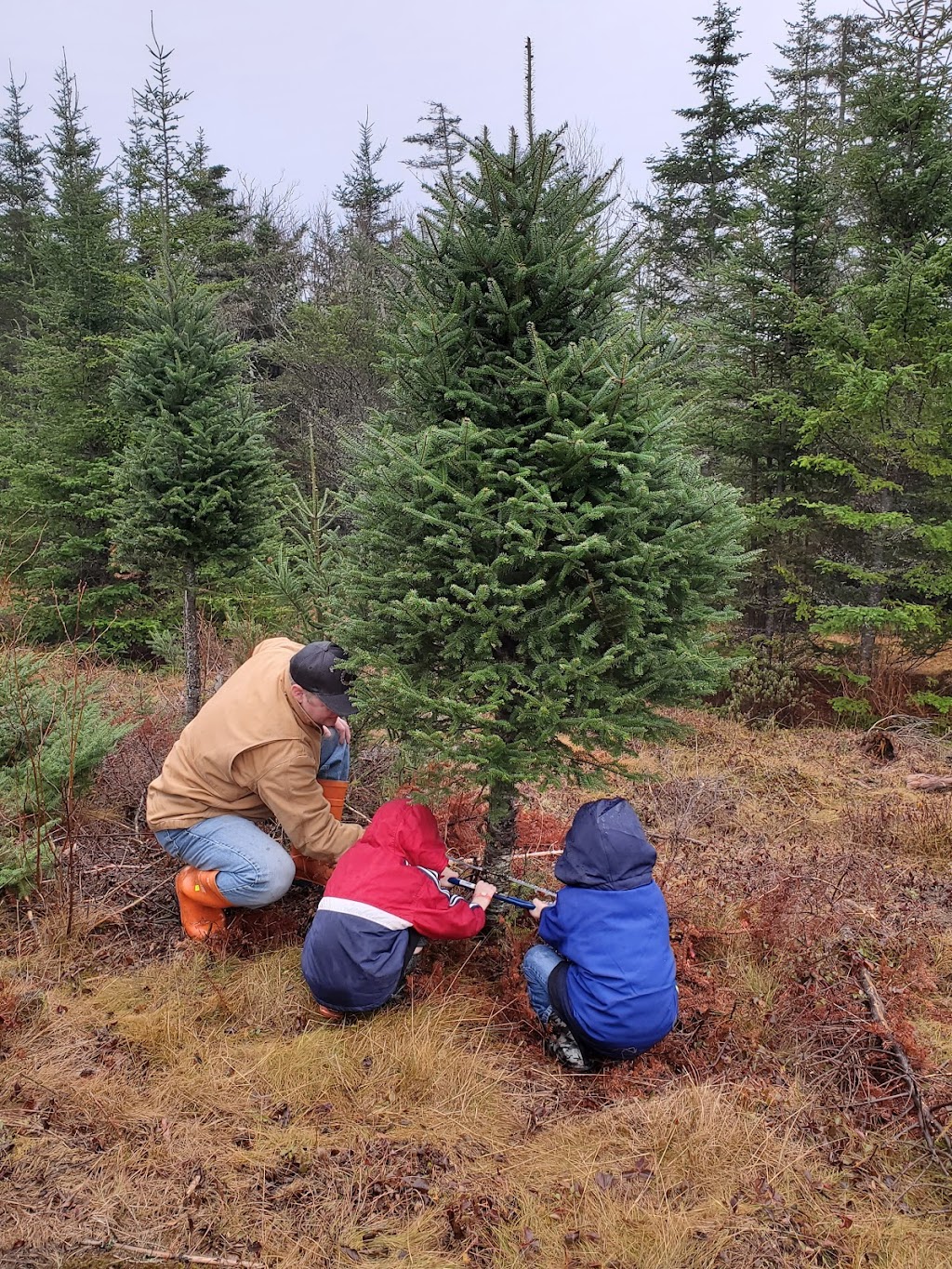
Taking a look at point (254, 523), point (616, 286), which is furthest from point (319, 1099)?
point (254, 523)

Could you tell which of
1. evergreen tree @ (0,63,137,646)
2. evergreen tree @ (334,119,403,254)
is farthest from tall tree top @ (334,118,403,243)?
evergreen tree @ (0,63,137,646)

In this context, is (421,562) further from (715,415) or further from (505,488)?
(715,415)

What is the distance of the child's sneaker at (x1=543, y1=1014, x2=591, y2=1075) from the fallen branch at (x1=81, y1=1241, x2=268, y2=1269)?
1.44 metres

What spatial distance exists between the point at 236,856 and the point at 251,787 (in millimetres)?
372

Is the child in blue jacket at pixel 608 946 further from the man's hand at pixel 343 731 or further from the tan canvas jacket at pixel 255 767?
the man's hand at pixel 343 731

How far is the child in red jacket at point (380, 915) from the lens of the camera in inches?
128

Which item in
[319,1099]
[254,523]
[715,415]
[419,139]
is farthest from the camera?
[419,139]

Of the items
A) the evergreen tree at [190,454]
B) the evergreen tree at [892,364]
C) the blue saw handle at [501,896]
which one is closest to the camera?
the blue saw handle at [501,896]

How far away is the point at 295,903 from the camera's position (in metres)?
4.41

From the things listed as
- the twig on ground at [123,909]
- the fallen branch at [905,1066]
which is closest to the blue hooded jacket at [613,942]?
the fallen branch at [905,1066]

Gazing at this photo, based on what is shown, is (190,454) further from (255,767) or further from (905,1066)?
(905,1066)

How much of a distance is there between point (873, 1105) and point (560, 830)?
2.70 m

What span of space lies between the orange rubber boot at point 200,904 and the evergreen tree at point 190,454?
3.41 m

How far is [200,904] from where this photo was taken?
405 cm
